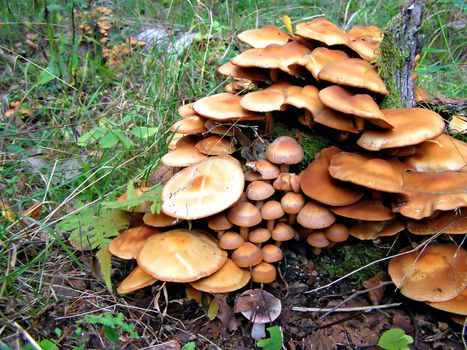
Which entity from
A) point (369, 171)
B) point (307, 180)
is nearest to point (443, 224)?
point (369, 171)

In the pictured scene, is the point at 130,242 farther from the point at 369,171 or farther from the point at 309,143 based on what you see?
the point at 369,171

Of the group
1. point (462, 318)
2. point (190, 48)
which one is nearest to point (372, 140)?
point (462, 318)

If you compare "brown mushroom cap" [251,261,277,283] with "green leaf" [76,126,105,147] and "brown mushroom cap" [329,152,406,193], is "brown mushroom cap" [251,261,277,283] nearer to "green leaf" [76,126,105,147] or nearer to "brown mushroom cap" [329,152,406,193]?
"brown mushroom cap" [329,152,406,193]

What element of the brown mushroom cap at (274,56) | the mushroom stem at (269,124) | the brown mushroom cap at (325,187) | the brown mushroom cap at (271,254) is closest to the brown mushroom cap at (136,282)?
the brown mushroom cap at (271,254)

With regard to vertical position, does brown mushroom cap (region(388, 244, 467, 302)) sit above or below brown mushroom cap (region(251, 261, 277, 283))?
above

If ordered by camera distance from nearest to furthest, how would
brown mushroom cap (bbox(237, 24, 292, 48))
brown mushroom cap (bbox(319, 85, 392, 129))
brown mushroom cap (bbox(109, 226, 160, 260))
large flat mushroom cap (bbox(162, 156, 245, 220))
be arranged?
brown mushroom cap (bbox(319, 85, 392, 129)) → large flat mushroom cap (bbox(162, 156, 245, 220)) → brown mushroom cap (bbox(109, 226, 160, 260)) → brown mushroom cap (bbox(237, 24, 292, 48))

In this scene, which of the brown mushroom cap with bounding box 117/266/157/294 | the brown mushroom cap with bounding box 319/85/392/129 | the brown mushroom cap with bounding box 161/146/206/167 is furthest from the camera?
the brown mushroom cap with bounding box 161/146/206/167

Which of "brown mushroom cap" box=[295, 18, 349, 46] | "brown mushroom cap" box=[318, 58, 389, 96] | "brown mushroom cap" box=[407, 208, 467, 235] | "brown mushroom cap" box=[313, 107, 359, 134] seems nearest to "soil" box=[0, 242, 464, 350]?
"brown mushroom cap" box=[407, 208, 467, 235]
